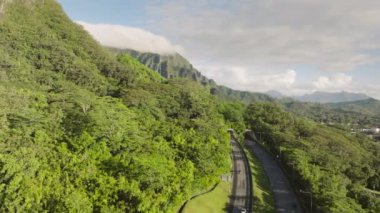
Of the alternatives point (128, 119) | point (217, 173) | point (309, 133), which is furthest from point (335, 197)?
point (309, 133)

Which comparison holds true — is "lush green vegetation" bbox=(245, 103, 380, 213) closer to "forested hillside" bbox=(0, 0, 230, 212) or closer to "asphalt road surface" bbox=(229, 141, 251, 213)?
"asphalt road surface" bbox=(229, 141, 251, 213)

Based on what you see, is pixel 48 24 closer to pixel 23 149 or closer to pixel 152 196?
Answer: pixel 23 149

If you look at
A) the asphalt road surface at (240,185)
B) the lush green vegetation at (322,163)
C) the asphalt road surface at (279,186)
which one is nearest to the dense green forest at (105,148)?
the lush green vegetation at (322,163)

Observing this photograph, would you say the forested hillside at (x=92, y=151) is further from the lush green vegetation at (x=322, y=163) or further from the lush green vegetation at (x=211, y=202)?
the lush green vegetation at (x=322, y=163)

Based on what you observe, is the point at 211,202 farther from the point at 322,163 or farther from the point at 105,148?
the point at 322,163

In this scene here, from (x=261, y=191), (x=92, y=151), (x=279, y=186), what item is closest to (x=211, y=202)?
(x=261, y=191)

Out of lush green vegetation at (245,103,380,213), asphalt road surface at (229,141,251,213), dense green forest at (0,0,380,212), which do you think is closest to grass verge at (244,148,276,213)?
asphalt road surface at (229,141,251,213)
